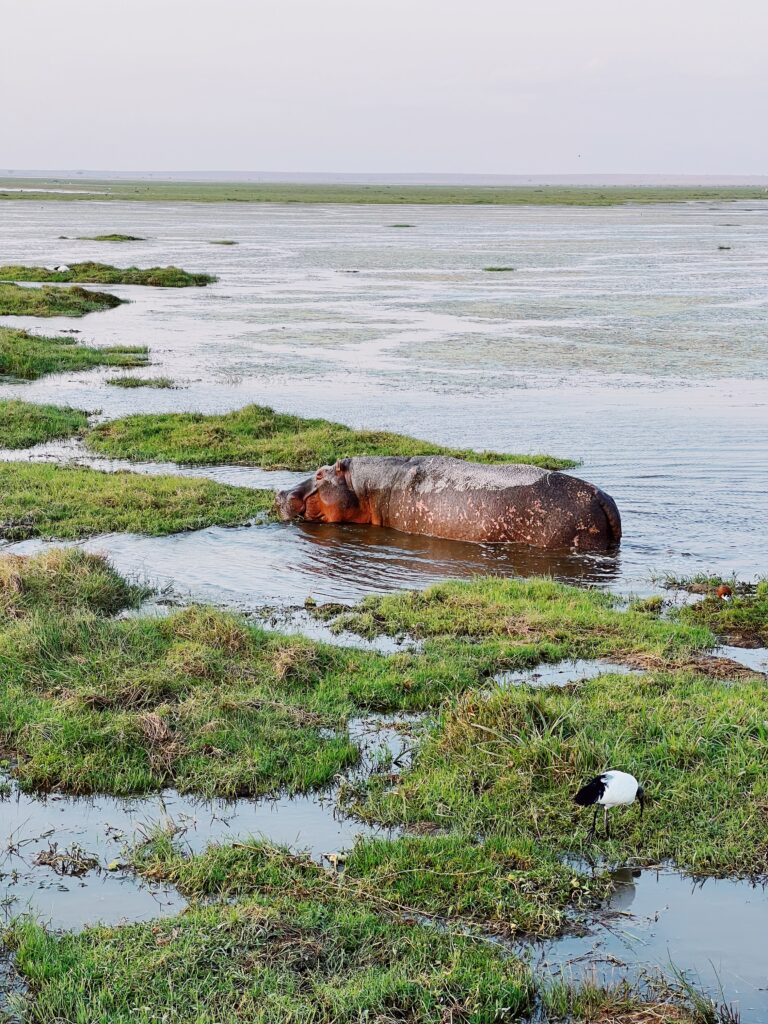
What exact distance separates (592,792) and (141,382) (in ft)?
60.4

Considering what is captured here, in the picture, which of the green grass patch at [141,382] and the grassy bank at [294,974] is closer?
the grassy bank at [294,974]

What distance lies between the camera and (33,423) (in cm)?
1883

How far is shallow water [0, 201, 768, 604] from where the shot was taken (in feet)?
45.0

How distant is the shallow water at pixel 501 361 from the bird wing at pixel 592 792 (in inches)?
203

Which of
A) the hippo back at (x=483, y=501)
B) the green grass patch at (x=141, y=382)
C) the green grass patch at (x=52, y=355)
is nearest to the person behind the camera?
the hippo back at (x=483, y=501)

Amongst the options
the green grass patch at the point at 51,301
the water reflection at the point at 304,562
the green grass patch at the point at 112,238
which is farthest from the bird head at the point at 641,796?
the green grass patch at the point at 112,238

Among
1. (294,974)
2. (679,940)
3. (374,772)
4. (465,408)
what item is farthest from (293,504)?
(294,974)

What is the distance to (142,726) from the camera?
7602 mm

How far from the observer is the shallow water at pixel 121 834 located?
588 cm

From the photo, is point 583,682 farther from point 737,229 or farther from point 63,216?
point 63,216

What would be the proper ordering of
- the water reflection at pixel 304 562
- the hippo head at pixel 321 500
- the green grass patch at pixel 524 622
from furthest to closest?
the hippo head at pixel 321 500 < the water reflection at pixel 304 562 < the green grass patch at pixel 524 622

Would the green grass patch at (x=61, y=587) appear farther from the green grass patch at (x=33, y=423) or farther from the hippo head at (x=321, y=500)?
the green grass patch at (x=33, y=423)

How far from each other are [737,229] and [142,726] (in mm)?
87175

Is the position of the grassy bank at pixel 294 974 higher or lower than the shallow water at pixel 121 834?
higher
